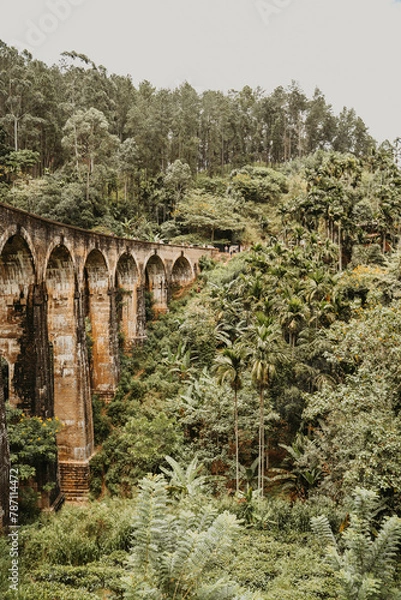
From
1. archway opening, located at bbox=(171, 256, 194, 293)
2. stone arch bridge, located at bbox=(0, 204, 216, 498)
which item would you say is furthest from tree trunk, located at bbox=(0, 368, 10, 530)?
archway opening, located at bbox=(171, 256, 194, 293)

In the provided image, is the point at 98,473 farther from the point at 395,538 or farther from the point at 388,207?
the point at 388,207

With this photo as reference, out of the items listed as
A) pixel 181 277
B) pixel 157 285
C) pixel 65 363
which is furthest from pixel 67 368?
pixel 181 277

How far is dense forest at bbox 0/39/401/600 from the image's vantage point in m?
6.79

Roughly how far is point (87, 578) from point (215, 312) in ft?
62.2

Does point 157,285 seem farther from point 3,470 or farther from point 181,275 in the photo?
point 3,470

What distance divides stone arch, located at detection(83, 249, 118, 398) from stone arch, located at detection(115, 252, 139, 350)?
461 cm

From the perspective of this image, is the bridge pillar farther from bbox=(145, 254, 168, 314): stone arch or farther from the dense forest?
bbox=(145, 254, 168, 314): stone arch

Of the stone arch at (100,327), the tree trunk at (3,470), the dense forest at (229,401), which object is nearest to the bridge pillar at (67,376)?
the dense forest at (229,401)

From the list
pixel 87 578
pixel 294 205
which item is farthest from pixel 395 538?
pixel 294 205

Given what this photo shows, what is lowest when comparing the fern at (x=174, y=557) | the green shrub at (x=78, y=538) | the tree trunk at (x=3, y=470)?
the green shrub at (x=78, y=538)

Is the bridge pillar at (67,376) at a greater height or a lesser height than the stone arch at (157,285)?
lesser

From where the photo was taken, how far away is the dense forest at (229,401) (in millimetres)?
6789

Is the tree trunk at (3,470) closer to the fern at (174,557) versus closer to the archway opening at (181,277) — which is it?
the fern at (174,557)

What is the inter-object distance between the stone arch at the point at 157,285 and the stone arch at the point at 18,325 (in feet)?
56.6
